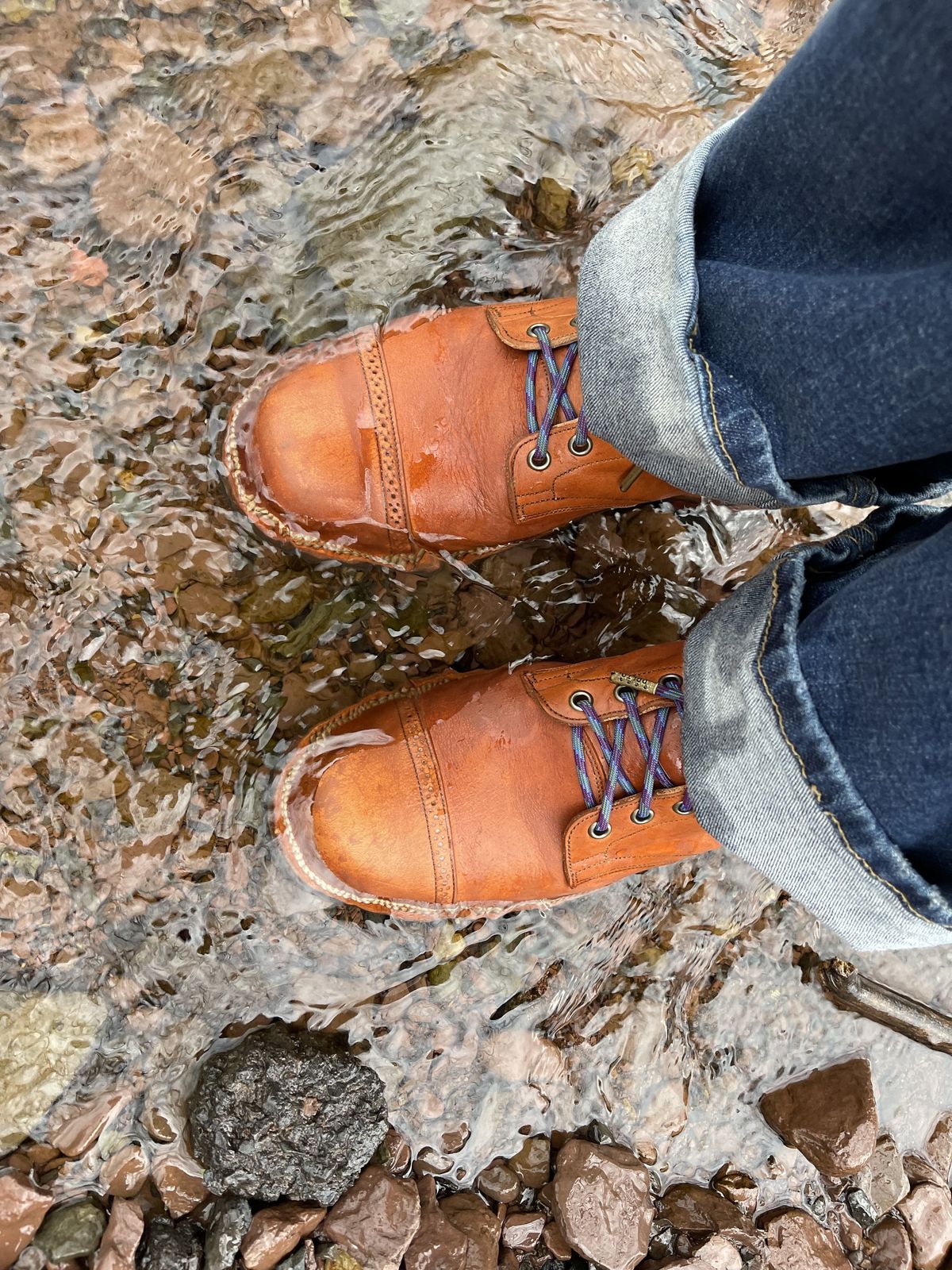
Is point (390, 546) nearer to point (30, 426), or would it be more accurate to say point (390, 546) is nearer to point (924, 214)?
point (30, 426)

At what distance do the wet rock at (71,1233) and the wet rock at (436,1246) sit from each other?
2.17 ft

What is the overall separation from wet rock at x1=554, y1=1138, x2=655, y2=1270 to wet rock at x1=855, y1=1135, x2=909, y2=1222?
662 millimetres

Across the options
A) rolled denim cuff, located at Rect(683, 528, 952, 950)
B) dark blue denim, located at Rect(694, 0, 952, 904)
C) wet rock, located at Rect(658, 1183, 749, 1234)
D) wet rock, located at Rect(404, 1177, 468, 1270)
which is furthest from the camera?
wet rock, located at Rect(658, 1183, 749, 1234)

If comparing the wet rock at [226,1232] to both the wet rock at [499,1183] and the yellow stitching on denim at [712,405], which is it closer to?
the wet rock at [499,1183]

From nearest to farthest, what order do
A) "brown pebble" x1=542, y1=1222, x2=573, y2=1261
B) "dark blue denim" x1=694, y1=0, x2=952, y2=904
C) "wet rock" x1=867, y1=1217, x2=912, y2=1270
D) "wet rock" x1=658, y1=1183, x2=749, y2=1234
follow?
1. "dark blue denim" x1=694, y1=0, x2=952, y2=904
2. "brown pebble" x1=542, y1=1222, x2=573, y2=1261
3. "wet rock" x1=658, y1=1183, x2=749, y2=1234
4. "wet rock" x1=867, y1=1217, x2=912, y2=1270

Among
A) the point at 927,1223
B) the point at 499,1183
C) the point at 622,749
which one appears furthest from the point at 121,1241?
the point at 927,1223

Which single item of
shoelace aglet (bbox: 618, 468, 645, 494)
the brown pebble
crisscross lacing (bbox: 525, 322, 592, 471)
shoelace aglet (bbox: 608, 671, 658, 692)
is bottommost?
the brown pebble

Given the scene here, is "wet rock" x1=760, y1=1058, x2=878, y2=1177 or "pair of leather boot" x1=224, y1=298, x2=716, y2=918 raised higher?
"pair of leather boot" x1=224, y1=298, x2=716, y2=918

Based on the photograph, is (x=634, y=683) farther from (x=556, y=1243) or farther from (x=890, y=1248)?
(x=890, y=1248)

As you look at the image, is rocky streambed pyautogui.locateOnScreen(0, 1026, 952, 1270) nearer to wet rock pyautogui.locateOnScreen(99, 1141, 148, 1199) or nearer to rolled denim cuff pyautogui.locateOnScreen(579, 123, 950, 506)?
wet rock pyautogui.locateOnScreen(99, 1141, 148, 1199)

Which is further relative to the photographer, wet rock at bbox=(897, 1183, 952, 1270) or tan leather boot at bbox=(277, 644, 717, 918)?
wet rock at bbox=(897, 1183, 952, 1270)

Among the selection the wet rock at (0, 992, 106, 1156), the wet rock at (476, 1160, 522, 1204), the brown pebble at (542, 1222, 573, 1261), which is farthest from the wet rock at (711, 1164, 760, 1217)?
the wet rock at (0, 992, 106, 1156)

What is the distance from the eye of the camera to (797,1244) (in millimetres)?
2164

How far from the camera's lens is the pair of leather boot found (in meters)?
1.70
